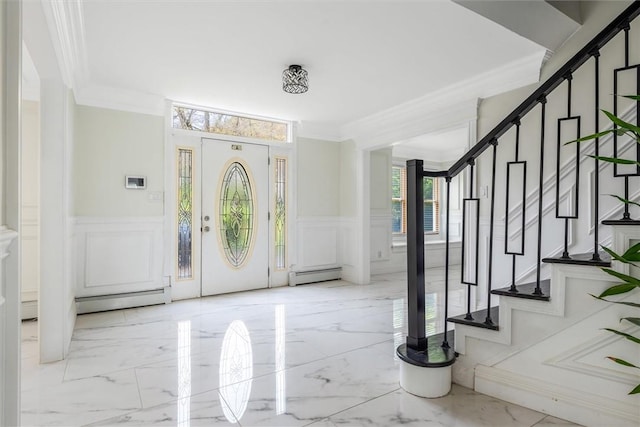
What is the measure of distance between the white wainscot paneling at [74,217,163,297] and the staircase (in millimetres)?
3144

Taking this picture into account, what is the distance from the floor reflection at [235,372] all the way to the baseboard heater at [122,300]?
136 centimetres

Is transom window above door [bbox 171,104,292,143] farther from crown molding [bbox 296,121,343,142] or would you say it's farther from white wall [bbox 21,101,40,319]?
white wall [bbox 21,101,40,319]

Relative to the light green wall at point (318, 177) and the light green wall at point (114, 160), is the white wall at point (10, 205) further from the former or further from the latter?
the light green wall at point (318, 177)

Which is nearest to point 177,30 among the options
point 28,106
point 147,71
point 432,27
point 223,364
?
point 147,71

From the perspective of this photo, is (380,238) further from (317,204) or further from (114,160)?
(114,160)

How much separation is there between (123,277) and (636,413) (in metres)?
4.29

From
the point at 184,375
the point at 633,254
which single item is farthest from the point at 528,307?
the point at 184,375

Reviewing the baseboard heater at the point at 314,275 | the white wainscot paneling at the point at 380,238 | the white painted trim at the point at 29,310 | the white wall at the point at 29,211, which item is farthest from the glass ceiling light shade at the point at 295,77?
the white painted trim at the point at 29,310

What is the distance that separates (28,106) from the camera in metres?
3.66

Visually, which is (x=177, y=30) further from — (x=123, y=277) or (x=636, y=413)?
(x=636, y=413)

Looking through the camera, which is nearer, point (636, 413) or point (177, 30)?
point (636, 413)

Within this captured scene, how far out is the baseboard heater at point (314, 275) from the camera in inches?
204

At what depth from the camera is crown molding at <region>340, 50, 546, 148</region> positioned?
3287 mm

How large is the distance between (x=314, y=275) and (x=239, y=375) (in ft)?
10.2
